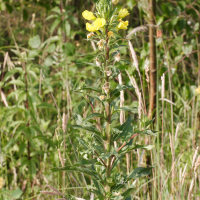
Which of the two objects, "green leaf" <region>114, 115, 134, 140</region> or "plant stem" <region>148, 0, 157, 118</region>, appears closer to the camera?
"green leaf" <region>114, 115, 134, 140</region>

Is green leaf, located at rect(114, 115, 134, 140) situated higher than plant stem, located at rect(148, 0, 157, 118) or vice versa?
plant stem, located at rect(148, 0, 157, 118)

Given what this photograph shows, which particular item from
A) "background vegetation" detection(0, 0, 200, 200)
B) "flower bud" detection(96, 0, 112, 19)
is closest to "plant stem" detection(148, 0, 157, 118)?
"background vegetation" detection(0, 0, 200, 200)

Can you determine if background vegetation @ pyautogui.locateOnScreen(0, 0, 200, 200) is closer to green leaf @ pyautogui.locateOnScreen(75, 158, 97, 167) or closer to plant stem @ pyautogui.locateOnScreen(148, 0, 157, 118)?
plant stem @ pyautogui.locateOnScreen(148, 0, 157, 118)

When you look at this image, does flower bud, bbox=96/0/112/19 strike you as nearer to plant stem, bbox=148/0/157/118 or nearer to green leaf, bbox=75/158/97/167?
green leaf, bbox=75/158/97/167

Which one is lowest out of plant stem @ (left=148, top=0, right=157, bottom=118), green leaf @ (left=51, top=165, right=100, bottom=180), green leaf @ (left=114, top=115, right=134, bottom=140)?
green leaf @ (left=51, top=165, right=100, bottom=180)

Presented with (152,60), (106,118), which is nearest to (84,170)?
(106,118)

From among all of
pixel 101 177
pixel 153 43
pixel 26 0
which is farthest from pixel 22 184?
pixel 26 0

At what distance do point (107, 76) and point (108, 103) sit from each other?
10cm

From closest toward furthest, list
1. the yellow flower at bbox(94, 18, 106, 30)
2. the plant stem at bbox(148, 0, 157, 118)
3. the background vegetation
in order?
1. the yellow flower at bbox(94, 18, 106, 30)
2. the background vegetation
3. the plant stem at bbox(148, 0, 157, 118)

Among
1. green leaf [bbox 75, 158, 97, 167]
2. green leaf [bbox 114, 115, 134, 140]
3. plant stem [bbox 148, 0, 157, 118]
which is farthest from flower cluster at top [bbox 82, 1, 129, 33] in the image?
plant stem [bbox 148, 0, 157, 118]

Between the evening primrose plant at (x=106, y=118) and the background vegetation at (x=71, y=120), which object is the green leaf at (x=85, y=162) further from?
the background vegetation at (x=71, y=120)

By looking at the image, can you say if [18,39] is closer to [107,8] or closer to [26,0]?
[26,0]

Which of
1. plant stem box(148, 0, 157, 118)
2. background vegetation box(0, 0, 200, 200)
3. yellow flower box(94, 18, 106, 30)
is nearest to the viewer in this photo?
yellow flower box(94, 18, 106, 30)

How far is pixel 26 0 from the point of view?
8.37 feet
